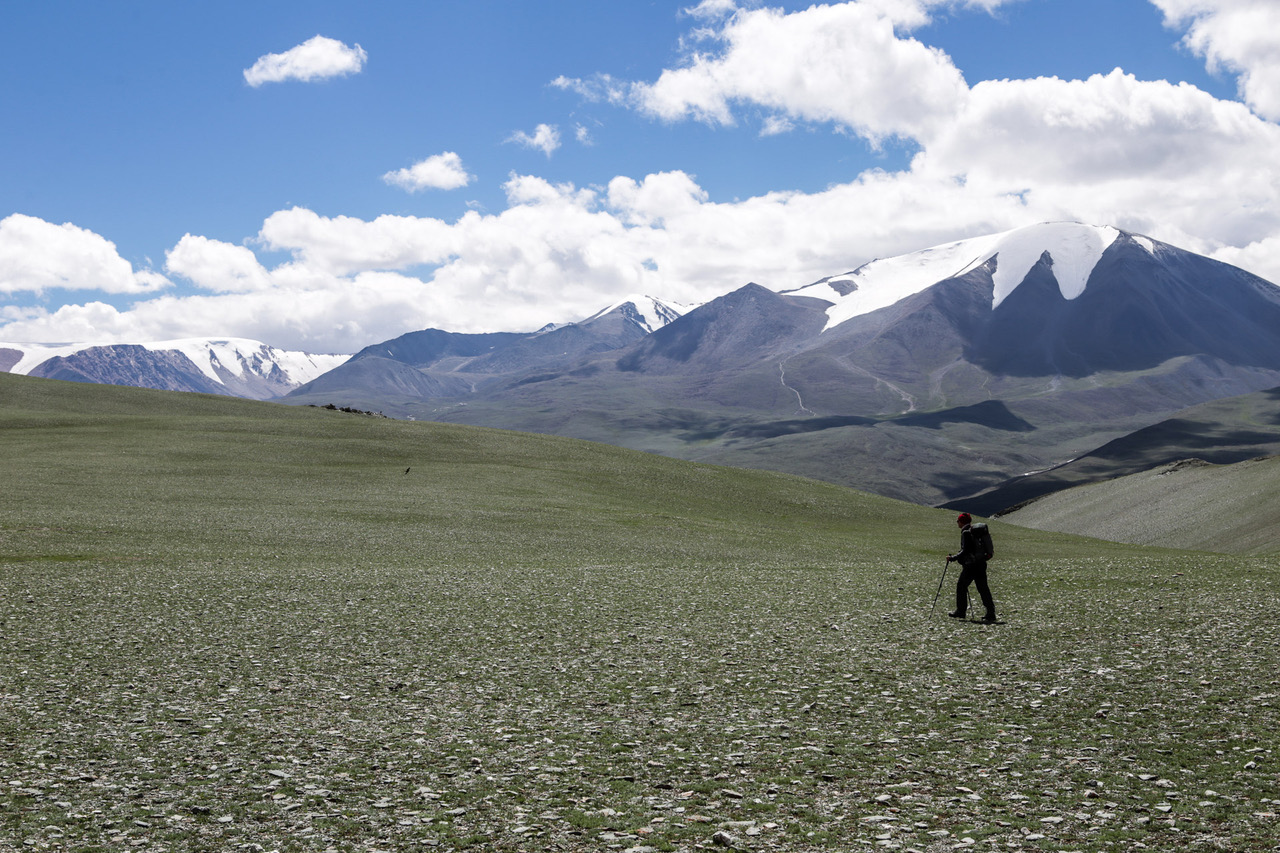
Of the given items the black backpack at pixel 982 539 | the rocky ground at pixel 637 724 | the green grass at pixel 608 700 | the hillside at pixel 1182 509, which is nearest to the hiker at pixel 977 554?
the black backpack at pixel 982 539

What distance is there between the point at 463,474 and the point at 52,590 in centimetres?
5326

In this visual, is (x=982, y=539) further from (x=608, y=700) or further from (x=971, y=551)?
(x=608, y=700)

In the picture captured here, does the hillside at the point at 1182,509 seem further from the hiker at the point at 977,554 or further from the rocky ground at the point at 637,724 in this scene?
the rocky ground at the point at 637,724

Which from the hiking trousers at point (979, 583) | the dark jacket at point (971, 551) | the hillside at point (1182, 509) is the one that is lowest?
the hillside at point (1182, 509)

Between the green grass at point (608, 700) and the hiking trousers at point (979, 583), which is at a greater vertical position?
the hiking trousers at point (979, 583)

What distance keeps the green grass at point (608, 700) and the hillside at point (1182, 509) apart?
60.1m

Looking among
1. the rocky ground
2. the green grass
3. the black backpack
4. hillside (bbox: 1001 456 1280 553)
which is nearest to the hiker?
the black backpack

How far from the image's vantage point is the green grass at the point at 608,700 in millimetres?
12242

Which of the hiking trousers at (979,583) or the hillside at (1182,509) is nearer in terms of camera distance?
the hiking trousers at (979,583)

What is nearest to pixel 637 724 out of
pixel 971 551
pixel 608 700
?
pixel 608 700

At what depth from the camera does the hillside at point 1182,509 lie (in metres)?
96.2

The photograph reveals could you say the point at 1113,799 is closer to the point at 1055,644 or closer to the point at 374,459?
the point at 1055,644

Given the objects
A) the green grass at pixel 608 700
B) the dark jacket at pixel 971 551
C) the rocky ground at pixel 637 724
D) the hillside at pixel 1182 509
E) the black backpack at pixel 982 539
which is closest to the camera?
the rocky ground at pixel 637 724

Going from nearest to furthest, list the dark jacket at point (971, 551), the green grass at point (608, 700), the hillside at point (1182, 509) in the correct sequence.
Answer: the green grass at point (608, 700)
the dark jacket at point (971, 551)
the hillside at point (1182, 509)
